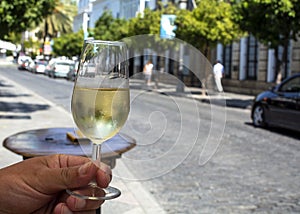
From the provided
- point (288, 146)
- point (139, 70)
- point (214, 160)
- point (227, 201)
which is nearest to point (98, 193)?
point (139, 70)

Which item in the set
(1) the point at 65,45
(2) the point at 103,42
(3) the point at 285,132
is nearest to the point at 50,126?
(3) the point at 285,132

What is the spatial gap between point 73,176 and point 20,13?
11.7 meters

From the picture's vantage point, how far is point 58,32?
7062cm

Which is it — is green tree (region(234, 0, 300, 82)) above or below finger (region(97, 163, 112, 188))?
above

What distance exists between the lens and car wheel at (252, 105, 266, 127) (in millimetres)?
12795

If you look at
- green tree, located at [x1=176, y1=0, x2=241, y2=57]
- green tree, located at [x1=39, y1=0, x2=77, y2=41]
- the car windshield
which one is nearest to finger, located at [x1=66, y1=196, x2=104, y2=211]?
the car windshield

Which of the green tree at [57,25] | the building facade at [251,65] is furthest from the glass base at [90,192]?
the green tree at [57,25]

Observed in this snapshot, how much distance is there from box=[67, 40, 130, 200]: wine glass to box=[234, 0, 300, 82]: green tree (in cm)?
1576

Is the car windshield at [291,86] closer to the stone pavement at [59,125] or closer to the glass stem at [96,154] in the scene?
the stone pavement at [59,125]

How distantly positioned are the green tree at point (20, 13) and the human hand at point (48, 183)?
35.3 ft

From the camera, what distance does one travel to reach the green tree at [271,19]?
16609 millimetres

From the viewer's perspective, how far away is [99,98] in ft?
4.78

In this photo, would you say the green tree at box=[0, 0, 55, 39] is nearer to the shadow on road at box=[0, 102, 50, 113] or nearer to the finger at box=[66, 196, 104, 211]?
the shadow on road at box=[0, 102, 50, 113]

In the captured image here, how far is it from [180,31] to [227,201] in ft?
64.2
